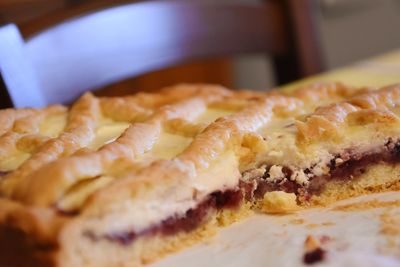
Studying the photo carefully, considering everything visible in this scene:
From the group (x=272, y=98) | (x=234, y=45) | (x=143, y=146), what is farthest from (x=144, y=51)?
(x=143, y=146)

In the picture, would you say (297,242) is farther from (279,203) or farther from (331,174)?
(331,174)

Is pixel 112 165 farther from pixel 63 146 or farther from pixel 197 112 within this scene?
pixel 197 112

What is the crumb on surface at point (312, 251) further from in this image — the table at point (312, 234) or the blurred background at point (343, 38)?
the blurred background at point (343, 38)

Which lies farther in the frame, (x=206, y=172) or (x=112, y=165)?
(x=206, y=172)

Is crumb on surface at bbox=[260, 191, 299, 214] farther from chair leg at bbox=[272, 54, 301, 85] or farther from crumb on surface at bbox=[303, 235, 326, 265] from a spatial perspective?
chair leg at bbox=[272, 54, 301, 85]

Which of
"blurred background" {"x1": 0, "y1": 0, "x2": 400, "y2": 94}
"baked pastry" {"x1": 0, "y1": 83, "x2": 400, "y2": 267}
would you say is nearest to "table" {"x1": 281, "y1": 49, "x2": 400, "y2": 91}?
"baked pastry" {"x1": 0, "y1": 83, "x2": 400, "y2": 267}

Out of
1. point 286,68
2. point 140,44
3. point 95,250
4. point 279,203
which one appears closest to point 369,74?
point 286,68

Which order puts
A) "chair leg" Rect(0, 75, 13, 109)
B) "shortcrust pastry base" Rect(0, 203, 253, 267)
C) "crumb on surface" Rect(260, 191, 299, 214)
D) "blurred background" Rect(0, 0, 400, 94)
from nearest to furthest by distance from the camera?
1. "shortcrust pastry base" Rect(0, 203, 253, 267)
2. "crumb on surface" Rect(260, 191, 299, 214)
3. "chair leg" Rect(0, 75, 13, 109)
4. "blurred background" Rect(0, 0, 400, 94)
